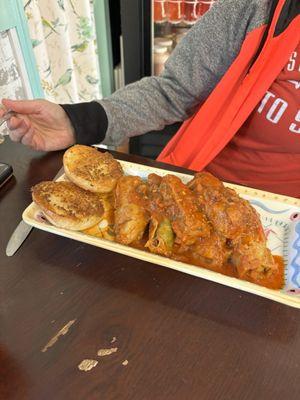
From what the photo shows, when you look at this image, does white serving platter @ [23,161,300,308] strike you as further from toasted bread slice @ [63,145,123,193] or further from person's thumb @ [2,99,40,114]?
person's thumb @ [2,99,40,114]

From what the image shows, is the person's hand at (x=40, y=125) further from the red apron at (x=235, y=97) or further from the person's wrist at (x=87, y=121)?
the red apron at (x=235, y=97)

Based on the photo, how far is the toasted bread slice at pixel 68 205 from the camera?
0.65 meters

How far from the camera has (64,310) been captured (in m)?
0.58

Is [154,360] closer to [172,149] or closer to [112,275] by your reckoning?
[112,275]

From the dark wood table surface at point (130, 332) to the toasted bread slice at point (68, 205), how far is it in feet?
0.19

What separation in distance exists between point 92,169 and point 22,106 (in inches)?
10.5

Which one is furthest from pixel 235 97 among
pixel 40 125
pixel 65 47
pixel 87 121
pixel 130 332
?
pixel 65 47

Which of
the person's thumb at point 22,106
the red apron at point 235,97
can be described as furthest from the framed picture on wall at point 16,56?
the red apron at point 235,97

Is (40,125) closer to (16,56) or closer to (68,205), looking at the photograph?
(68,205)

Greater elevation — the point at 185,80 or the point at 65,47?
the point at 185,80

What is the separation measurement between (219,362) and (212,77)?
0.78 meters

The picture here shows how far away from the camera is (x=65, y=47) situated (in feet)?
5.50

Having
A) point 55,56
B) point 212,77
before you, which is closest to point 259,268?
point 212,77

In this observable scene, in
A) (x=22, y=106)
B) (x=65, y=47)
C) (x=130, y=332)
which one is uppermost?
(x=22, y=106)
